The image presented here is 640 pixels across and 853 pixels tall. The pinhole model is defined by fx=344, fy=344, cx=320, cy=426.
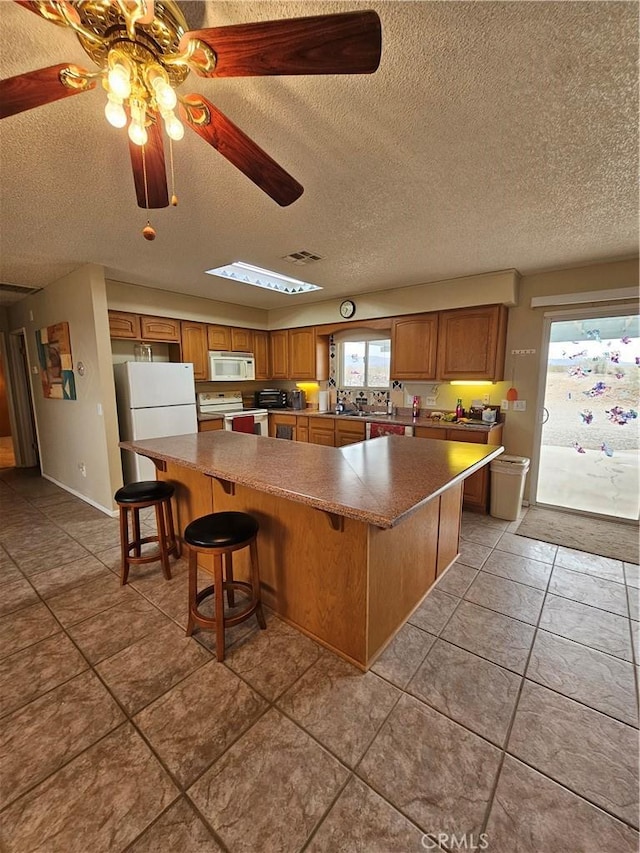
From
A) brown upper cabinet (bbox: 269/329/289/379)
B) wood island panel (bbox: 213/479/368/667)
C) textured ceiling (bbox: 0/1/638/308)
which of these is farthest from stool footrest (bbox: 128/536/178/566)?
brown upper cabinet (bbox: 269/329/289/379)

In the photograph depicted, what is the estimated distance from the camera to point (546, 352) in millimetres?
3738

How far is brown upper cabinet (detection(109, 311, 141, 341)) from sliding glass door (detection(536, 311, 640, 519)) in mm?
4740

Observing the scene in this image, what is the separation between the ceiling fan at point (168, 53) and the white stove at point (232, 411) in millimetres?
4033

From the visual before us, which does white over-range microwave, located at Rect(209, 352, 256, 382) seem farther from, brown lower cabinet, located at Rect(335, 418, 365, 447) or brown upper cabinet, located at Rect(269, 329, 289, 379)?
brown lower cabinet, located at Rect(335, 418, 365, 447)

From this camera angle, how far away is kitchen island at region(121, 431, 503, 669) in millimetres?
1566

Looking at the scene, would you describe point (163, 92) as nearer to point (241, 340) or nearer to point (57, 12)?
point (57, 12)

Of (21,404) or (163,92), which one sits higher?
(163,92)

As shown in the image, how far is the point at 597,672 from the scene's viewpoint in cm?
175

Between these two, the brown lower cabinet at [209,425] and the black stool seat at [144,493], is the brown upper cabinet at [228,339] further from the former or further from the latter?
the black stool seat at [144,493]

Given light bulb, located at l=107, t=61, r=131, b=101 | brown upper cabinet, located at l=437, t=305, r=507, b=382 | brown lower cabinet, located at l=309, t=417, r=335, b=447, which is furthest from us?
brown lower cabinet, located at l=309, t=417, r=335, b=447

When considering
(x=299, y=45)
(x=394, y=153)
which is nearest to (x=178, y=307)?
(x=394, y=153)

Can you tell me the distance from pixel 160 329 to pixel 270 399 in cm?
201

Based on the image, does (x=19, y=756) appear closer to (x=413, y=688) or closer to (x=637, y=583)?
(x=413, y=688)

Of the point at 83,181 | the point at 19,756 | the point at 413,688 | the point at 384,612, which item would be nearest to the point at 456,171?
the point at 83,181
